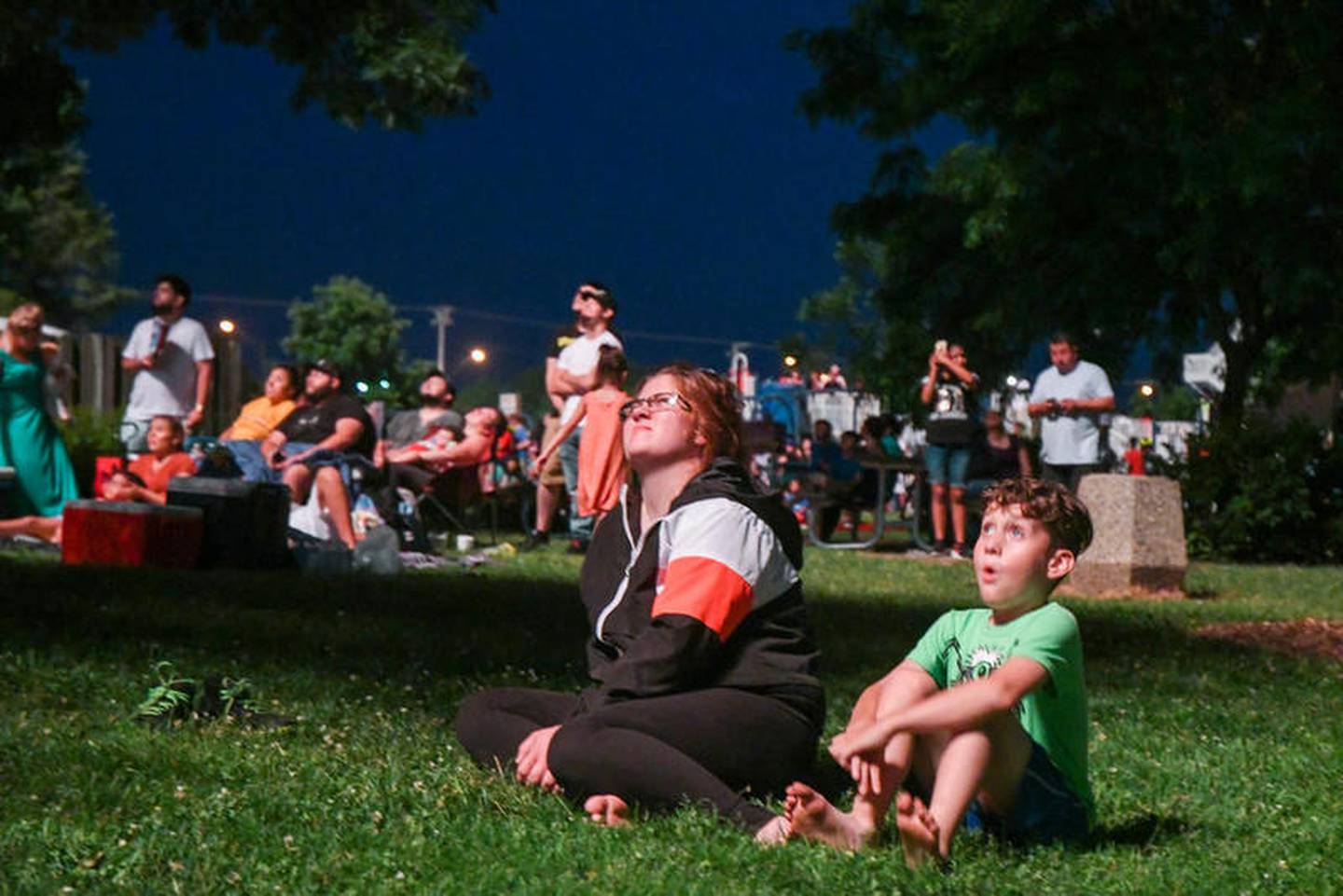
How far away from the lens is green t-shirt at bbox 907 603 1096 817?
468cm

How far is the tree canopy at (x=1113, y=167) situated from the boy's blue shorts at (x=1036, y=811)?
1605 centimetres

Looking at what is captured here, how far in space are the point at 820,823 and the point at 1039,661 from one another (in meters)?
0.63

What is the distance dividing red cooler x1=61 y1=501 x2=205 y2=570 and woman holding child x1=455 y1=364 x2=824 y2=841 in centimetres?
818

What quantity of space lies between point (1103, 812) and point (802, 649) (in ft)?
3.18

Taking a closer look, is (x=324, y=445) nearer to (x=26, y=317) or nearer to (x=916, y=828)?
(x=26, y=317)

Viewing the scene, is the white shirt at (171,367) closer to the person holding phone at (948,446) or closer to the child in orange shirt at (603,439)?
the child in orange shirt at (603,439)

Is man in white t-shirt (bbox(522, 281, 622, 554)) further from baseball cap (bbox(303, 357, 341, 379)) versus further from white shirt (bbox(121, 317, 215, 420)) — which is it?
white shirt (bbox(121, 317, 215, 420))

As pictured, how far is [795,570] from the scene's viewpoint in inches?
209

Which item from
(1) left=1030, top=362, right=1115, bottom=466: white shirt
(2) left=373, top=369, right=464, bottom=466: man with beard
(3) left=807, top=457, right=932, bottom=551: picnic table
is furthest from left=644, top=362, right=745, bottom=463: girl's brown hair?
(3) left=807, top=457, right=932, bottom=551: picnic table

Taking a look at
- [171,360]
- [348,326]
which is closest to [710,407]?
[171,360]

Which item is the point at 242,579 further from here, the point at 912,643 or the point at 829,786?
the point at 829,786

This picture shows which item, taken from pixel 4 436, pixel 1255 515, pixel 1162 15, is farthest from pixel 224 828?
pixel 1162 15

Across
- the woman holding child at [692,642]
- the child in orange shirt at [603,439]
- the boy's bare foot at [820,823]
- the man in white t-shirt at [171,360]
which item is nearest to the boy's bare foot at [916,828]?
the boy's bare foot at [820,823]

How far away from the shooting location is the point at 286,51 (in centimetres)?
1491
